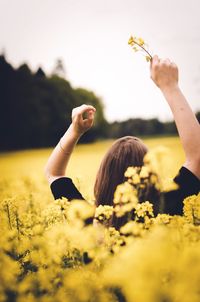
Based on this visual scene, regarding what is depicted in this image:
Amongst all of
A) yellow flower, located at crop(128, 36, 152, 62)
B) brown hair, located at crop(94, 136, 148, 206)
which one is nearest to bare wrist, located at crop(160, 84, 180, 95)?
yellow flower, located at crop(128, 36, 152, 62)

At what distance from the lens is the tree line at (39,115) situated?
88.5 ft

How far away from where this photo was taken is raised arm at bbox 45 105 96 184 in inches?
74.1

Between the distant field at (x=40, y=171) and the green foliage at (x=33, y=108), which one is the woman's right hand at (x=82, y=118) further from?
the green foliage at (x=33, y=108)

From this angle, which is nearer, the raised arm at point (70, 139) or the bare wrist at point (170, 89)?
the bare wrist at point (170, 89)

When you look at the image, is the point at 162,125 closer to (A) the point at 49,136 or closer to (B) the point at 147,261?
(A) the point at 49,136

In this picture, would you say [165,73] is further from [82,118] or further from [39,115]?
[39,115]

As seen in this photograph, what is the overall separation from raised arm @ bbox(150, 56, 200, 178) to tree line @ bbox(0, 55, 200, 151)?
2385 centimetres

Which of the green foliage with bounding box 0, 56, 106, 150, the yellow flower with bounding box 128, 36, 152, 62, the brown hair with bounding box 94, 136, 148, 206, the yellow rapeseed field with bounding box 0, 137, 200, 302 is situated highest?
the green foliage with bounding box 0, 56, 106, 150

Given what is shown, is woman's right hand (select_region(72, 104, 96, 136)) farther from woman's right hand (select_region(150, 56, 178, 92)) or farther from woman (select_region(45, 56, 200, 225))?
woman's right hand (select_region(150, 56, 178, 92))

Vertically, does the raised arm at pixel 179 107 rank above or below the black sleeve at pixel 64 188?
above

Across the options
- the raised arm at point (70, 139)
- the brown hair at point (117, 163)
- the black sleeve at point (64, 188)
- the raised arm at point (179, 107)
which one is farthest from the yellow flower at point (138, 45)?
the black sleeve at point (64, 188)

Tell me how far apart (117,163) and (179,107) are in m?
0.52

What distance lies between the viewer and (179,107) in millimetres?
1547

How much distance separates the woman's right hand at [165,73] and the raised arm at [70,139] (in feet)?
1.37
